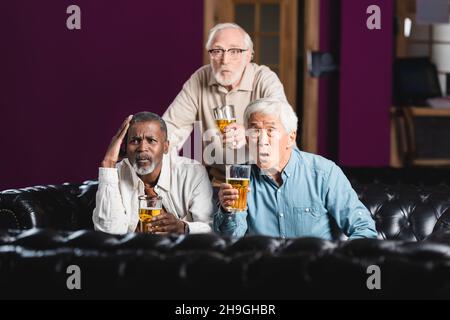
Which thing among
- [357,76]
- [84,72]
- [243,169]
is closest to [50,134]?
[84,72]

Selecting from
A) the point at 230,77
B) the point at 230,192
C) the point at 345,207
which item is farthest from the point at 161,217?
the point at 230,77

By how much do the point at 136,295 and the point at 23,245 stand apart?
234 millimetres

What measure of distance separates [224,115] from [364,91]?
10.1ft

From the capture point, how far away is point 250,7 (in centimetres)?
631

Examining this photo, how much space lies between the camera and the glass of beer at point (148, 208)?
7.74 ft

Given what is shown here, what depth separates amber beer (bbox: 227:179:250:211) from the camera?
7.71ft

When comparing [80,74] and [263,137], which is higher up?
[80,74]

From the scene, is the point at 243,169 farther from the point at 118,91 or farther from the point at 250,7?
the point at 250,7

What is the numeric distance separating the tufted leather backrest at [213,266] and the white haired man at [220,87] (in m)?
1.75

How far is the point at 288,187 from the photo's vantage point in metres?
2.61

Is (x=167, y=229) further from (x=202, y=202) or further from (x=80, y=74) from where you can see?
(x=80, y=74)

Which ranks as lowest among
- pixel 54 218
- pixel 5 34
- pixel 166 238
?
pixel 54 218

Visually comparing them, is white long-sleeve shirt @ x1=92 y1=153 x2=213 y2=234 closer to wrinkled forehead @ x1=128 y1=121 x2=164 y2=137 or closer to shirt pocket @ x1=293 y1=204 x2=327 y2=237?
wrinkled forehead @ x1=128 y1=121 x2=164 y2=137
